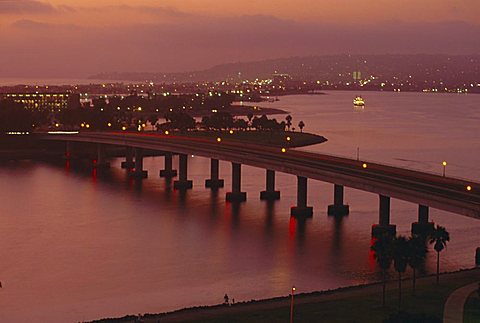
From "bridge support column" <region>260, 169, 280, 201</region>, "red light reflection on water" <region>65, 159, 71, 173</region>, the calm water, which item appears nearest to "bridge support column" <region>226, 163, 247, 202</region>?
the calm water

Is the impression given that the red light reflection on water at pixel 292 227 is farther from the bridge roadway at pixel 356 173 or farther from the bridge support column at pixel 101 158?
the bridge support column at pixel 101 158

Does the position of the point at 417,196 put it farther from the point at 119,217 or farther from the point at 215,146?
the point at 215,146

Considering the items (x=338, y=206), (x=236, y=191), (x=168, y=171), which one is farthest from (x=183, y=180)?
(x=338, y=206)

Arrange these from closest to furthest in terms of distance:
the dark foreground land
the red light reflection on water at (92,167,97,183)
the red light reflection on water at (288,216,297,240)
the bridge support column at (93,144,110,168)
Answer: the dark foreground land → the red light reflection on water at (288,216,297,240) → the red light reflection on water at (92,167,97,183) → the bridge support column at (93,144,110,168)

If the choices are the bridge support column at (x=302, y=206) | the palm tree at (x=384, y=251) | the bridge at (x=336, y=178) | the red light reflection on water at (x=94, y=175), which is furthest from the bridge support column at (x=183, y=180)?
the palm tree at (x=384, y=251)

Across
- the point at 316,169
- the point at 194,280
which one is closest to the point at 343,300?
the point at 194,280

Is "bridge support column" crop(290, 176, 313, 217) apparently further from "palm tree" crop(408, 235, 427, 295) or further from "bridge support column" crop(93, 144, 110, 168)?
"bridge support column" crop(93, 144, 110, 168)

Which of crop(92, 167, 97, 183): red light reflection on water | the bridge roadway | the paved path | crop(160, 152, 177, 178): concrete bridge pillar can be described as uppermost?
the bridge roadway
